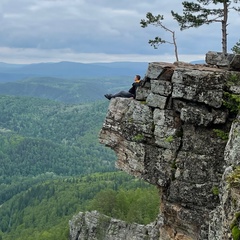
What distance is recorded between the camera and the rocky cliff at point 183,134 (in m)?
26.1

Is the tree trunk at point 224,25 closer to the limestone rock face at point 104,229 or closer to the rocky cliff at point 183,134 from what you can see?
the rocky cliff at point 183,134

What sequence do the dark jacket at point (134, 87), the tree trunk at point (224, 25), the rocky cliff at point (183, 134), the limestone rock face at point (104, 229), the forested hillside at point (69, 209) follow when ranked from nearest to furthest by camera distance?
the rocky cliff at point (183, 134)
the dark jacket at point (134, 87)
the tree trunk at point (224, 25)
the limestone rock face at point (104, 229)
the forested hillside at point (69, 209)

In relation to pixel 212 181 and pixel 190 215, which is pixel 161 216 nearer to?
pixel 190 215

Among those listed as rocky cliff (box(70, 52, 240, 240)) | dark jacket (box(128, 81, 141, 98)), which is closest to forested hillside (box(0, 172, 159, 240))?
dark jacket (box(128, 81, 141, 98))

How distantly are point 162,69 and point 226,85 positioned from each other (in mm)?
4948

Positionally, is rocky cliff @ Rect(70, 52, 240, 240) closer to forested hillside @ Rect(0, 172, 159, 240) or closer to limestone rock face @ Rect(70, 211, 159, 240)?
limestone rock face @ Rect(70, 211, 159, 240)

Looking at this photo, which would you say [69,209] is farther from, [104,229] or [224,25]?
[224,25]

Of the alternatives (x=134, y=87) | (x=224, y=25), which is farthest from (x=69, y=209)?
(x=224, y=25)

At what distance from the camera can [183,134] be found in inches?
1076

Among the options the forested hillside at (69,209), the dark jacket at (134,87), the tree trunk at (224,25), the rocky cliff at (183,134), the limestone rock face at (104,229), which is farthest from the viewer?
the forested hillside at (69,209)

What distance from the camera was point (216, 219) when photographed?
19750mm

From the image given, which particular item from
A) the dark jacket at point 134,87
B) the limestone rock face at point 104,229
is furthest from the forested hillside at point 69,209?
the dark jacket at point 134,87

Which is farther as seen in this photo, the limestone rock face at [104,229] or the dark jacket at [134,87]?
the limestone rock face at [104,229]

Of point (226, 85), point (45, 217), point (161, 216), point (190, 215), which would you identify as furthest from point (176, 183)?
point (45, 217)
